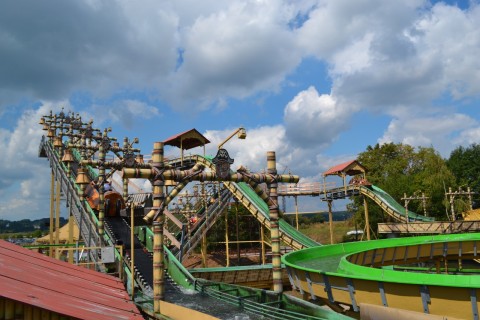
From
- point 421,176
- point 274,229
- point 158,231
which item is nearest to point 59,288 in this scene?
point 158,231

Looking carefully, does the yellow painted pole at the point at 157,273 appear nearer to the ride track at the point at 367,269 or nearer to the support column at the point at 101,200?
the ride track at the point at 367,269

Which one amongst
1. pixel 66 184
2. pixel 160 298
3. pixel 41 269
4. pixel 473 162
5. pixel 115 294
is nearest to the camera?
pixel 41 269

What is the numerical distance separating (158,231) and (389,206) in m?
25.8

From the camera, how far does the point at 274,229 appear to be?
13.5 metres

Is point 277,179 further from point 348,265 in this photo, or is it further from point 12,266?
point 12,266

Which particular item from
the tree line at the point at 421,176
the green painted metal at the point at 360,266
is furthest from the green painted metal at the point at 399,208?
the green painted metal at the point at 360,266

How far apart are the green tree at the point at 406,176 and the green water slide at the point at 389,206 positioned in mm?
6538

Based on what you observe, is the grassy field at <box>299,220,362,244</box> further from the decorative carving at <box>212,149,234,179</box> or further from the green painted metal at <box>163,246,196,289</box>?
the decorative carving at <box>212,149,234,179</box>

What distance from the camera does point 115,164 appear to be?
17781 millimetres

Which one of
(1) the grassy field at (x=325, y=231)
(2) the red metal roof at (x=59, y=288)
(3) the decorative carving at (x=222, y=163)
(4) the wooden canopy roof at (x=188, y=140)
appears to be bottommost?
(1) the grassy field at (x=325, y=231)

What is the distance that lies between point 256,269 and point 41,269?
1578 centimetres

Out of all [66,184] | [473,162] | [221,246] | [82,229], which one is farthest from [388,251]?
[473,162]

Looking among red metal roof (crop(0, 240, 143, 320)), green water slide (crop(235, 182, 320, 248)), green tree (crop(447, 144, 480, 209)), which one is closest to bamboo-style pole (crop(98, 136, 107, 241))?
red metal roof (crop(0, 240, 143, 320))

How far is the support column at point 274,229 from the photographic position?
1295 cm
